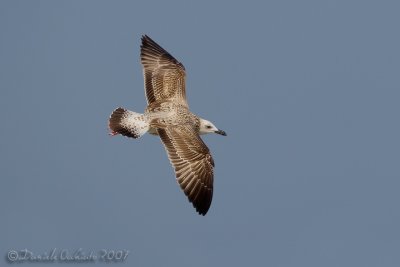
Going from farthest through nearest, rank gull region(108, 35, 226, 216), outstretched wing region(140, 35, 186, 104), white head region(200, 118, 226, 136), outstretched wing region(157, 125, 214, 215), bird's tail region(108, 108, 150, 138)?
outstretched wing region(140, 35, 186, 104) < white head region(200, 118, 226, 136) < bird's tail region(108, 108, 150, 138) < gull region(108, 35, 226, 216) < outstretched wing region(157, 125, 214, 215)

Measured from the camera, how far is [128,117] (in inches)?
749

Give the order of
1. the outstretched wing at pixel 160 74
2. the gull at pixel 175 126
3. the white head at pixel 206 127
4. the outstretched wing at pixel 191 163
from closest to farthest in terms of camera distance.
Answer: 1. the outstretched wing at pixel 191 163
2. the gull at pixel 175 126
3. the white head at pixel 206 127
4. the outstretched wing at pixel 160 74

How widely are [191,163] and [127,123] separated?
1664mm

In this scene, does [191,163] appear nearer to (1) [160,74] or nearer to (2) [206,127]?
(2) [206,127]

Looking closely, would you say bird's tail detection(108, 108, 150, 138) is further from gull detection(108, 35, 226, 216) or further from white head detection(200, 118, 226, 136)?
white head detection(200, 118, 226, 136)

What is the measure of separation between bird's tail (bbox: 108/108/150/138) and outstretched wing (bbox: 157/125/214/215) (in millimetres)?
372

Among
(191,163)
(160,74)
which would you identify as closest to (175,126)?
(191,163)

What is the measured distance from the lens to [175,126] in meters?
18.8

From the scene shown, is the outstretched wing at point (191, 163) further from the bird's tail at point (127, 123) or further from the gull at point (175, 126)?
the bird's tail at point (127, 123)

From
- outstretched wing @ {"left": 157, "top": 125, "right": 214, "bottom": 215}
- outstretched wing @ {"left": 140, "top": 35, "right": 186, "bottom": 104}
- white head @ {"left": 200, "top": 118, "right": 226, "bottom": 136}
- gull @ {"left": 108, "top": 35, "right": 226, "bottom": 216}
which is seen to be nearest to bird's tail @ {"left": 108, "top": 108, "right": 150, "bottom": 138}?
gull @ {"left": 108, "top": 35, "right": 226, "bottom": 216}

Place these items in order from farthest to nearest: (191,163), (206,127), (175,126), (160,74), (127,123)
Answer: (160,74)
(206,127)
(127,123)
(175,126)
(191,163)

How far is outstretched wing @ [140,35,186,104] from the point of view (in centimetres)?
2055

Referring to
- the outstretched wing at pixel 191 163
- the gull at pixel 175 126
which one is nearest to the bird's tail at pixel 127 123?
the gull at pixel 175 126

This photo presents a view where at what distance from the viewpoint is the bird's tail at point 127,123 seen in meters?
18.6
